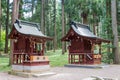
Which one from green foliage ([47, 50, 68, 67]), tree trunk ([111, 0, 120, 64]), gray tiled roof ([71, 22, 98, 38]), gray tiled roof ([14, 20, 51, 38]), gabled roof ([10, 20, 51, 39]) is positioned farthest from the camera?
tree trunk ([111, 0, 120, 64])

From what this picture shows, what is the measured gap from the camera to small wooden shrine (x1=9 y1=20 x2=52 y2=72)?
14203mm

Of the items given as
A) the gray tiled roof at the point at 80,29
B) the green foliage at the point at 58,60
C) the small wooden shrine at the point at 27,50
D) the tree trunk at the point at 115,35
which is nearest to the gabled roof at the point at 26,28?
the small wooden shrine at the point at 27,50

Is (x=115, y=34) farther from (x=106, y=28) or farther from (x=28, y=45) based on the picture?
(x=28, y=45)

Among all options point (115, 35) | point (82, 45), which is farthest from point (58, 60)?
point (115, 35)

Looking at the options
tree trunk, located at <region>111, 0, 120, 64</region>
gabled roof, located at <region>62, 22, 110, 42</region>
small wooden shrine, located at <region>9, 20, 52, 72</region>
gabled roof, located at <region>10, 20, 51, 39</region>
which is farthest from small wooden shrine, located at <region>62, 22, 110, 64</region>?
small wooden shrine, located at <region>9, 20, 52, 72</region>

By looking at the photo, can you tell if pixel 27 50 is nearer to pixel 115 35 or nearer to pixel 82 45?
pixel 82 45

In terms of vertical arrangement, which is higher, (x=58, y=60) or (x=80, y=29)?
(x=80, y=29)

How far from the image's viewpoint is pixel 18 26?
1530cm

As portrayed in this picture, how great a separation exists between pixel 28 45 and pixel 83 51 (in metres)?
5.83

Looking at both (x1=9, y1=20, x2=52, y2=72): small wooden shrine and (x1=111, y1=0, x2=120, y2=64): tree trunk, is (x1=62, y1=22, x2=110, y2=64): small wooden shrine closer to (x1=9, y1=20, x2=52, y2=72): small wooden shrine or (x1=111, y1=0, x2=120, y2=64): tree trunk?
(x1=111, y1=0, x2=120, y2=64): tree trunk

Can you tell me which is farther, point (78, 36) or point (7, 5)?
point (7, 5)

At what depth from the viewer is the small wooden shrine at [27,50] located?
46.6 ft

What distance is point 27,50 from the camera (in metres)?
14.9

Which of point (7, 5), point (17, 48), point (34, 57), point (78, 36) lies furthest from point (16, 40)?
point (7, 5)
